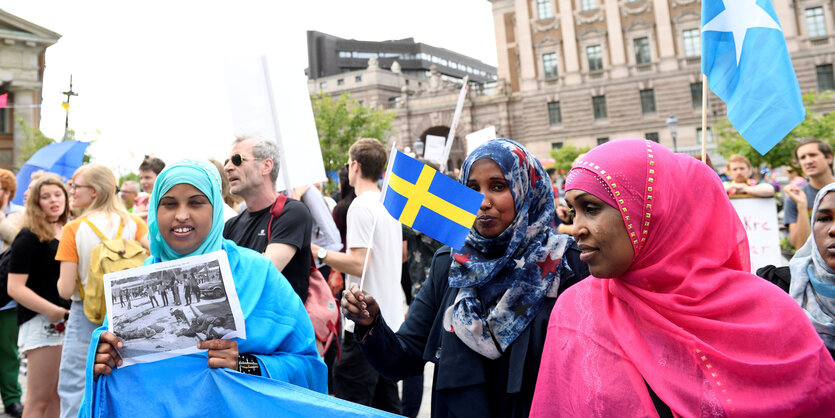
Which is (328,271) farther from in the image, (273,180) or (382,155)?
(273,180)

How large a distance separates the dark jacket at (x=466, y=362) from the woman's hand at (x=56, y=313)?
3173 millimetres

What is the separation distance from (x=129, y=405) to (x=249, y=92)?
8.85 ft

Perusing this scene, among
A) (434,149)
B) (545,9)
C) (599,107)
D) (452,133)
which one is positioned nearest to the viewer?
(452,133)

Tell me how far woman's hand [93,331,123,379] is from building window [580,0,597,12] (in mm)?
42427

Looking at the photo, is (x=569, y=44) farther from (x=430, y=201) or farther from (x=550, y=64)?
(x=430, y=201)

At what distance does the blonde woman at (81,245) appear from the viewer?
3668 mm

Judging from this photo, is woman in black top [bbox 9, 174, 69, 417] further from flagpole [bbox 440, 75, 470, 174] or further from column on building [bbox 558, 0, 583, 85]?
column on building [bbox 558, 0, 583, 85]

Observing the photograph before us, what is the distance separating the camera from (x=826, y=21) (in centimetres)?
3528

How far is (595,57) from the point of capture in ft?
132

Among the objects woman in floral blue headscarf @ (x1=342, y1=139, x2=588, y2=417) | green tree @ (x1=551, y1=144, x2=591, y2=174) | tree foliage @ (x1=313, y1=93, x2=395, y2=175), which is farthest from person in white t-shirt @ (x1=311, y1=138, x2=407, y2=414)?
green tree @ (x1=551, y1=144, x2=591, y2=174)

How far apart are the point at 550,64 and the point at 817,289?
40.9 m

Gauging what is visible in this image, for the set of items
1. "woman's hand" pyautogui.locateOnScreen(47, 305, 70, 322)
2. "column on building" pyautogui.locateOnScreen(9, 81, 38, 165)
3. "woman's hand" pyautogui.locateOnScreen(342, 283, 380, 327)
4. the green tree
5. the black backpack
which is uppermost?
"column on building" pyautogui.locateOnScreen(9, 81, 38, 165)

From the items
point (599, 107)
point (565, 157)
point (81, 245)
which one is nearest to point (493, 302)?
point (81, 245)

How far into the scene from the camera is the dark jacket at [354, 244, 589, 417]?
2070 millimetres
